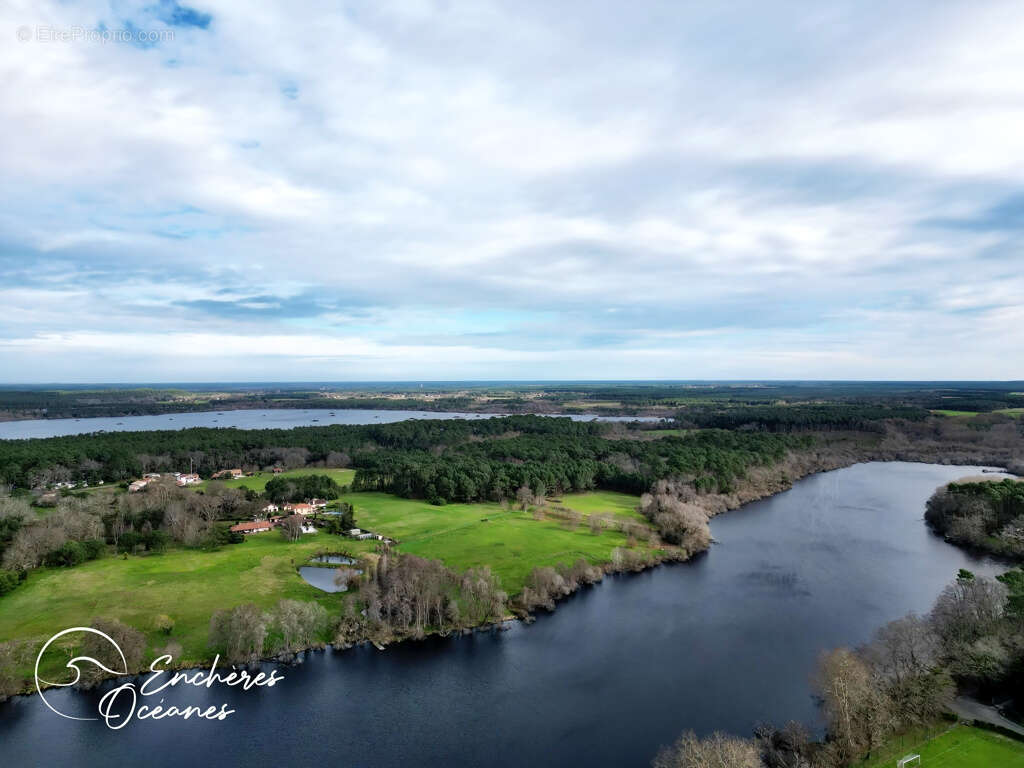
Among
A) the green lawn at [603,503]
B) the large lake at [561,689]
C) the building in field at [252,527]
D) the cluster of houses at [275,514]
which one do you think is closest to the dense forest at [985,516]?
the large lake at [561,689]

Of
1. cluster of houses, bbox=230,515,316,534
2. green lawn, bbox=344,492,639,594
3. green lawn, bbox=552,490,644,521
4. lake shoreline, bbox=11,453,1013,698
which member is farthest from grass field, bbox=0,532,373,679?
green lawn, bbox=552,490,644,521

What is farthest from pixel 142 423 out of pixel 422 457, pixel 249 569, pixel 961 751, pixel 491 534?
pixel 961 751

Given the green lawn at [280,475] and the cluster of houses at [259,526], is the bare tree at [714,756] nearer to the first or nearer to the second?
the cluster of houses at [259,526]

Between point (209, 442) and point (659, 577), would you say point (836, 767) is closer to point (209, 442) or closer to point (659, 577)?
point (659, 577)

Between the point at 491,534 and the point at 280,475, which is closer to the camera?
the point at 491,534

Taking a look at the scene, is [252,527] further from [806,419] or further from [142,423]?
[142,423]

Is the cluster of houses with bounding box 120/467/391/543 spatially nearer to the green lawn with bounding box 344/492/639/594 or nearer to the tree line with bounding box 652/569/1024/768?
the green lawn with bounding box 344/492/639/594
